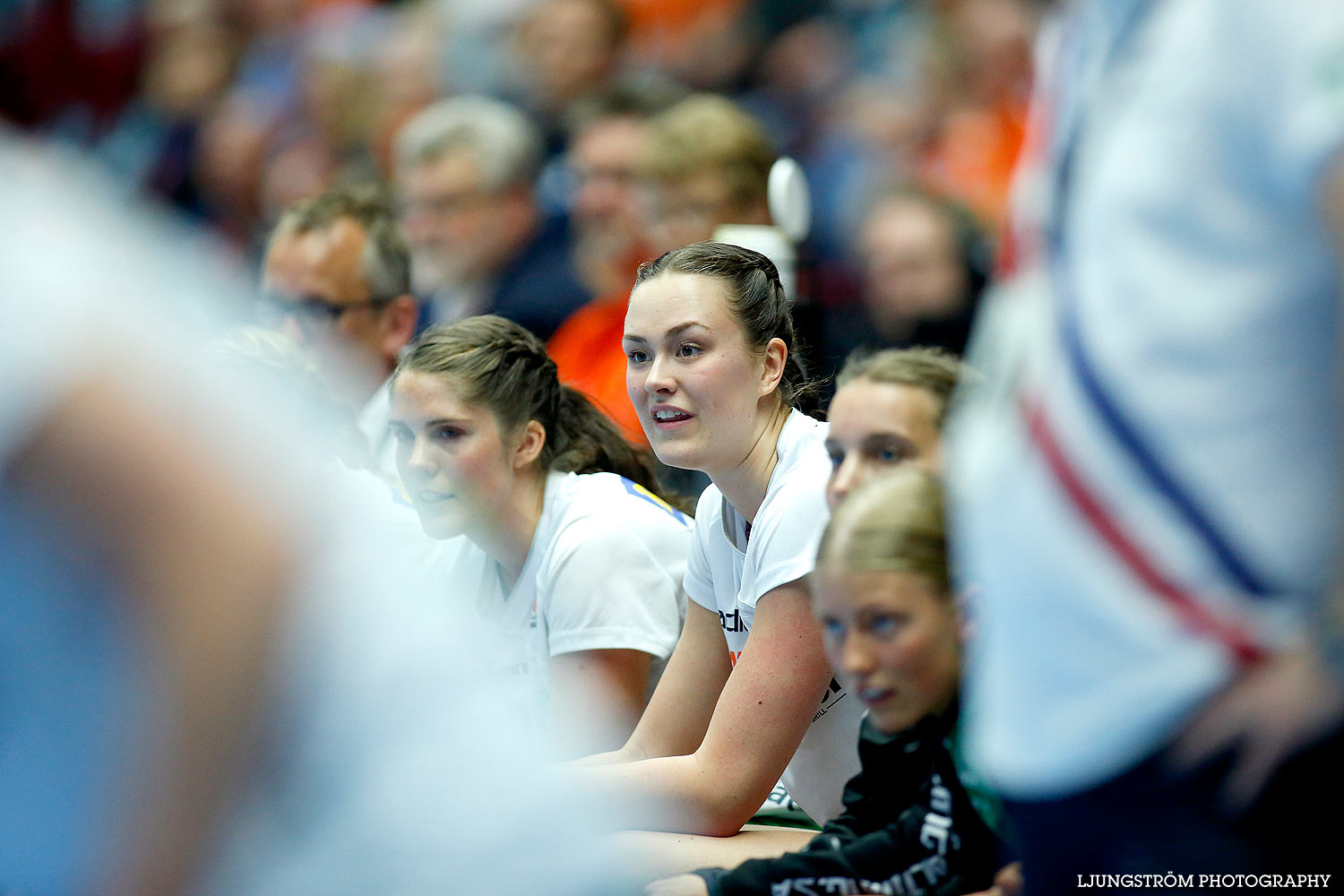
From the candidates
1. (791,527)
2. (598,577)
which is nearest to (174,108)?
(598,577)

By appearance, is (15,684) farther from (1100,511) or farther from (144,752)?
(1100,511)

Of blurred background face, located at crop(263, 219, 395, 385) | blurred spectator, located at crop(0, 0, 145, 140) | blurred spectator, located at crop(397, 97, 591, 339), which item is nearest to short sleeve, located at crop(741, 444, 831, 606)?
blurred background face, located at crop(263, 219, 395, 385)

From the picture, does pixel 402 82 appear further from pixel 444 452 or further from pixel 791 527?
pixel 791 527

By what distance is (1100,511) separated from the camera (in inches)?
51.6

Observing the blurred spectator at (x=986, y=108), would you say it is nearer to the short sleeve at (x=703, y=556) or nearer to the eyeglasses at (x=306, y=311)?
the eyeglasses at (x=306, y=311)

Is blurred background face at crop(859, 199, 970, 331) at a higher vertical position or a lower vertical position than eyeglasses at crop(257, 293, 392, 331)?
higher

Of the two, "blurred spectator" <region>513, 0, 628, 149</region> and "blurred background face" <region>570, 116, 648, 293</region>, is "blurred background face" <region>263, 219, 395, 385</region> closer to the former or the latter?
"blurred background face" <region>570, 116, 648, 293</region>

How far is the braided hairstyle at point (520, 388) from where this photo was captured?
313 centimetres

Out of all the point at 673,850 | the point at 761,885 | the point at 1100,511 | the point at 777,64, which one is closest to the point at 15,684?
the point at 1100,511

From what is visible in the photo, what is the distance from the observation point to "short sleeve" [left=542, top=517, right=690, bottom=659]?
120 inches

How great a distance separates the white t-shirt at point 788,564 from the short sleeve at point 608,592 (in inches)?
8.2

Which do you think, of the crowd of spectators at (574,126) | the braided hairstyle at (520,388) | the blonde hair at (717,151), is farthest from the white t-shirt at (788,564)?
the blonde hair at (717,151)

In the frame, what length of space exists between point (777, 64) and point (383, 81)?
2055mm

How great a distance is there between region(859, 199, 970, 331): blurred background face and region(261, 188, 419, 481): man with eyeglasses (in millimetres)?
1538
